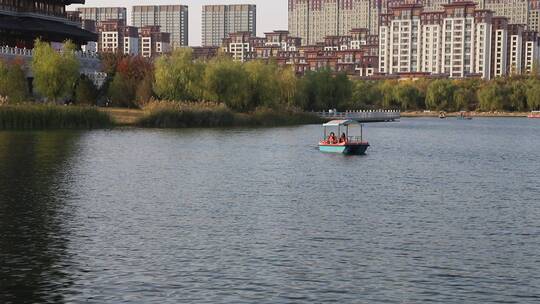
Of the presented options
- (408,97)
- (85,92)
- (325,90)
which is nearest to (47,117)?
(85,92)

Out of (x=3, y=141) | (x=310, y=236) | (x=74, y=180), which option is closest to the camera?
(x=310, y=236)

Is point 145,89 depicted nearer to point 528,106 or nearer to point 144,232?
point 144,232

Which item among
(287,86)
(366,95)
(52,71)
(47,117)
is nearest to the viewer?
(47,117)

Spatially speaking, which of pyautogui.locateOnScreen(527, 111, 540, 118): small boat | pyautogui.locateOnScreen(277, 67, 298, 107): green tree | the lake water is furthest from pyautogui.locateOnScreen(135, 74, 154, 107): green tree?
pyautogui.locateOnScreen(527, 111, 540, 118): small boat

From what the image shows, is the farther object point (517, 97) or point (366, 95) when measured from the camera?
point (517, 97)

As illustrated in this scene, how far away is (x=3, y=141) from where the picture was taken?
65.8 m

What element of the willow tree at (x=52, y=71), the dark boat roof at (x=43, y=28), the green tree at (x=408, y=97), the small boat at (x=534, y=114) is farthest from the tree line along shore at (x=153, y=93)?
the green tree at (x=408, y=97)

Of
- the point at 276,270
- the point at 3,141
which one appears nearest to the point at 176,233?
the point at 276,270

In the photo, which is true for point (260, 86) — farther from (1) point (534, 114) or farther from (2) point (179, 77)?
(1) point (534, 114)

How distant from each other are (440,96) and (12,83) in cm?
11885

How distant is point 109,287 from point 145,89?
7886 centimetres

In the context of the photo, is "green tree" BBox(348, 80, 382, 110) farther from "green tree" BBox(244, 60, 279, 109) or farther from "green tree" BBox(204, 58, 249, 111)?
"green tree" BBox(204, 58, 249, 111)

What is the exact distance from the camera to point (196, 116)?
93500mm

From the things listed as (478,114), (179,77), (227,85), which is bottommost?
(478,114)
